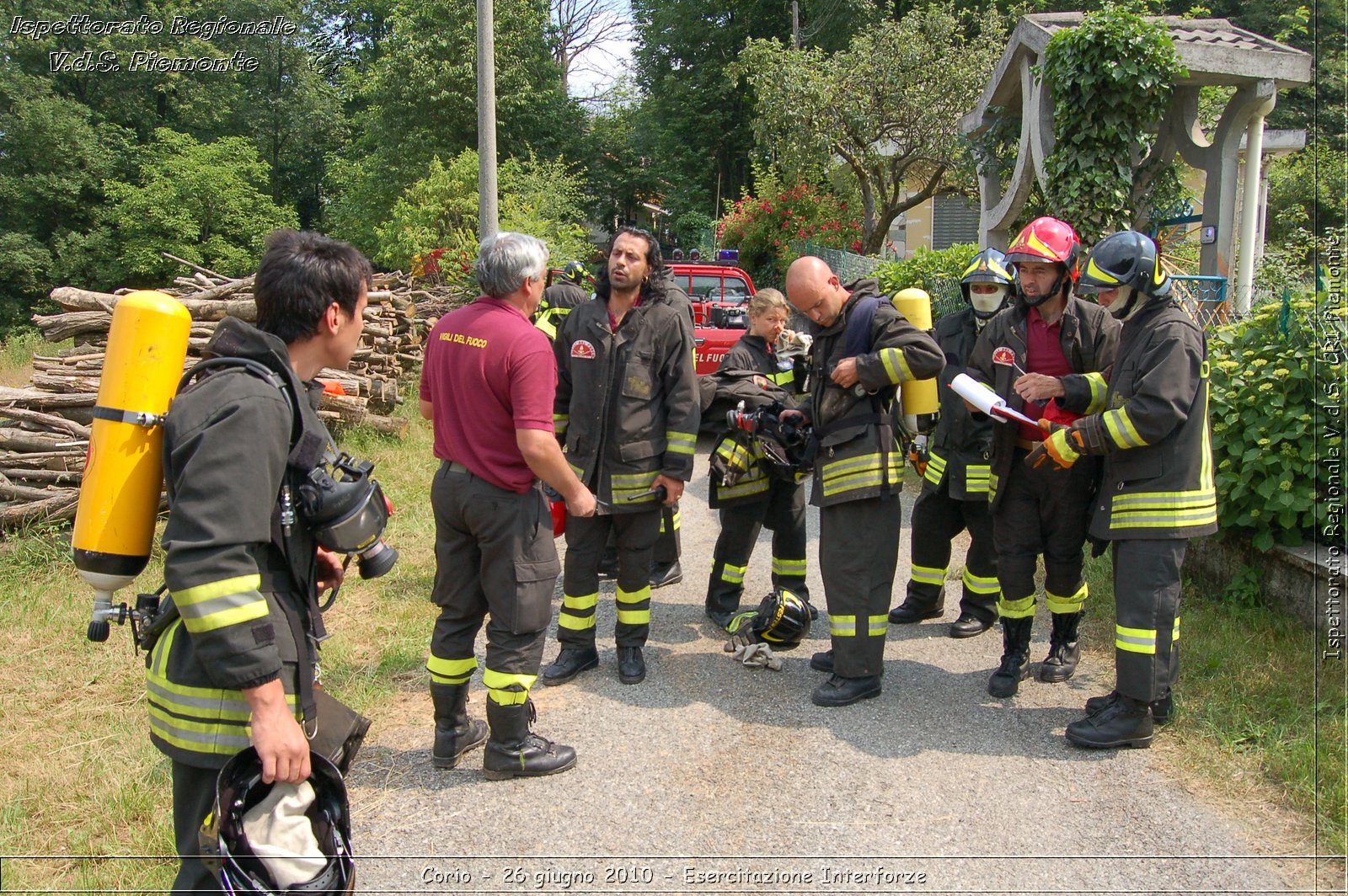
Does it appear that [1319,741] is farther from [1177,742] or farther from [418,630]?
[418,630]

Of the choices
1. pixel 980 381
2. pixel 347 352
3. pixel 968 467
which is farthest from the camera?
pixel 968 467

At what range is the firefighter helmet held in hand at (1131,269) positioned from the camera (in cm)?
391

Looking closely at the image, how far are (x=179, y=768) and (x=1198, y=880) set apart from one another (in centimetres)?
318

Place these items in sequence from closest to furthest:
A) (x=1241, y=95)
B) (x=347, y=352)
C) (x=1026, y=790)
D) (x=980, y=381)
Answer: (x=347, y=352) < (x=1026, y=790) < (x=980, y=381) < (x=1241, y=95)

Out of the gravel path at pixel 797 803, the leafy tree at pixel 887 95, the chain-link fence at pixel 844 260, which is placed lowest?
the gravel path at pixel 797 803

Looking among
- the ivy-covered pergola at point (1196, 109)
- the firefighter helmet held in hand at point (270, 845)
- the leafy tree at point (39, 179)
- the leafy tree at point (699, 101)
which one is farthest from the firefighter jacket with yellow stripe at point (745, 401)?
the leafy tree at point (39, 179)

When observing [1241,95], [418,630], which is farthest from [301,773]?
[1241,95]

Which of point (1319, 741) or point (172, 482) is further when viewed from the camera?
point (1319, 741)

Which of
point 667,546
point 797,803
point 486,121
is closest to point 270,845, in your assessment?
point 797,803

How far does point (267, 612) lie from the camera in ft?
7.07

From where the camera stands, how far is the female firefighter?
5359 millimetres

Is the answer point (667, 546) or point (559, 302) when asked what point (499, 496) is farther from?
point (559, 302)

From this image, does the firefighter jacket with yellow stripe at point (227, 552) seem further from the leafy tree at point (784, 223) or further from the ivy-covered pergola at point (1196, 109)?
the leafy tree at point (784, 223)

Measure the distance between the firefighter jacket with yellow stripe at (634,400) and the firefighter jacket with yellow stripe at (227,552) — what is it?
2371 mm
